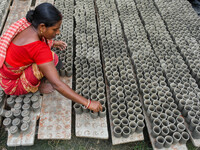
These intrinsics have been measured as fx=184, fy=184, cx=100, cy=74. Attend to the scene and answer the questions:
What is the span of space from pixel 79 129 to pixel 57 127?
1.15 feet

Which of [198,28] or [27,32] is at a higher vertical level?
[27,32]

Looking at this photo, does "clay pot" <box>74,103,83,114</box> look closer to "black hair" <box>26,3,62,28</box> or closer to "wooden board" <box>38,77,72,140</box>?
"wooden board" <box>38,77,72,140</box>

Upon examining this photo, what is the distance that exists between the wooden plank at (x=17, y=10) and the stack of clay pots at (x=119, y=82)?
7.08ft

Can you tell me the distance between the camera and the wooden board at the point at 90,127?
2.78 meters

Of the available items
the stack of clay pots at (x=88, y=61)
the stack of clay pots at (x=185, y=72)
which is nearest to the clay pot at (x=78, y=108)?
the stack of clay pots at (x=88, y=61)

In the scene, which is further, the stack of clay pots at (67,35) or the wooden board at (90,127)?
the stack of clay pots at (67,35)

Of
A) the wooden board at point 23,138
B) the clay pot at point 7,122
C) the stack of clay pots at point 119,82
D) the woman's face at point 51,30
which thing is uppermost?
the woman's face at point 51,30

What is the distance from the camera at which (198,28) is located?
4402mm

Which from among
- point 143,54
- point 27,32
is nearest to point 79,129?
point 27,32

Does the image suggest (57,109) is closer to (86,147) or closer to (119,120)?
(86,147)

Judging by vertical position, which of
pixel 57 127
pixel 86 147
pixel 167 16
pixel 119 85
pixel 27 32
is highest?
pixel 27 32

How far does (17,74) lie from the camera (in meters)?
2.74

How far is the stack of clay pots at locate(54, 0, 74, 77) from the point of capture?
3549 millimetres

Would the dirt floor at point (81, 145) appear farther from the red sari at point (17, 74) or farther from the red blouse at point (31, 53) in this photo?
the red blouse at point (31, 53)
